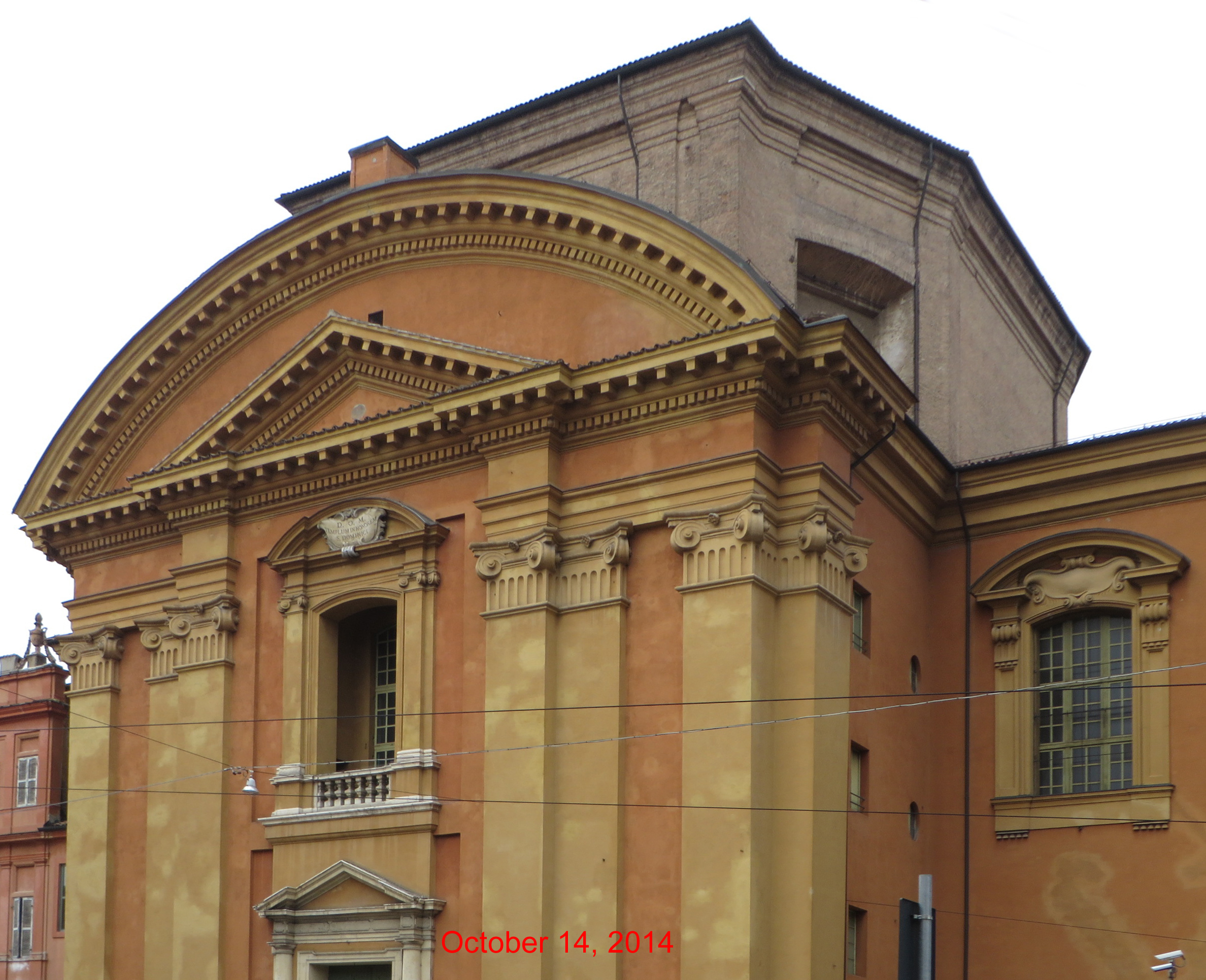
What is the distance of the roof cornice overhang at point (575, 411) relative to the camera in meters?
19.8

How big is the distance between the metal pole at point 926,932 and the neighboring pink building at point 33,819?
24.5 m

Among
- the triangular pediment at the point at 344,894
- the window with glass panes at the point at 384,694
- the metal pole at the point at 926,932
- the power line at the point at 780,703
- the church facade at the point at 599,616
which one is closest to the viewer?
the metal pole at the point at 926,932

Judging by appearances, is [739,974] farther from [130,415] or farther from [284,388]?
[130,415]

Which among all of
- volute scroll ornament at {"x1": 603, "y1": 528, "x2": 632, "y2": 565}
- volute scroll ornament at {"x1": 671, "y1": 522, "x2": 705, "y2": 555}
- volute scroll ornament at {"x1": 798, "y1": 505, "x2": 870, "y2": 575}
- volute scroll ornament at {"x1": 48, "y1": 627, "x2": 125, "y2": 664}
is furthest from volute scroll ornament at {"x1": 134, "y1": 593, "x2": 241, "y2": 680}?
volute scroll ornament at {"x1": 798, "y1": 505, "x2": 870, "y2": 575}

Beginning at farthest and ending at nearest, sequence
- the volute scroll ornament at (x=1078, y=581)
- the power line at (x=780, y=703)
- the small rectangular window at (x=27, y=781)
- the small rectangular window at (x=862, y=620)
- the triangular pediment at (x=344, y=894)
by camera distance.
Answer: the small rectangular window at (x=27, y=781) → the volute scroll ornament at (x=1078, y=581) → the small rectangular window at (x=862, y=620) → the triangular pediment at (x=344, y=894) → the power line at (x=780, y=703)

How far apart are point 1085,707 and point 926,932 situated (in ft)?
40.7

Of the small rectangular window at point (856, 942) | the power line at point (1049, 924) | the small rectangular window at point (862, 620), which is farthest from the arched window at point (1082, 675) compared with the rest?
the small rectangular window at point (856, 942)

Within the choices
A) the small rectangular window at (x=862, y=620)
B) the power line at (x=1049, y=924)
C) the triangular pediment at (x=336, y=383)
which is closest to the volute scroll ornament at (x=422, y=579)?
→ the triangular pediment at (x=336, y=383)

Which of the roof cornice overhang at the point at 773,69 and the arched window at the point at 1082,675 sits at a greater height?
the roof cornice overhang at the point at 773,69

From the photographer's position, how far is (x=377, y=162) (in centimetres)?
2466

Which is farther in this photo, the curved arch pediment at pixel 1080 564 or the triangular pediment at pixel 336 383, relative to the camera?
the triangular pediment at pixel 336 383

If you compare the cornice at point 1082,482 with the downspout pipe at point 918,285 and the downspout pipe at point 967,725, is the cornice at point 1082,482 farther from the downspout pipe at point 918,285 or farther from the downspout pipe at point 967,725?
the downspout pipe at point 918,285

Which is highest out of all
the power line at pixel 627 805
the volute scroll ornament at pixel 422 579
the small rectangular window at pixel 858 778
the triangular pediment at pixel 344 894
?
the volute scroll ornament at pixel 422 579

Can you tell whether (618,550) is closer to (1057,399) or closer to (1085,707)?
(1085,707)
